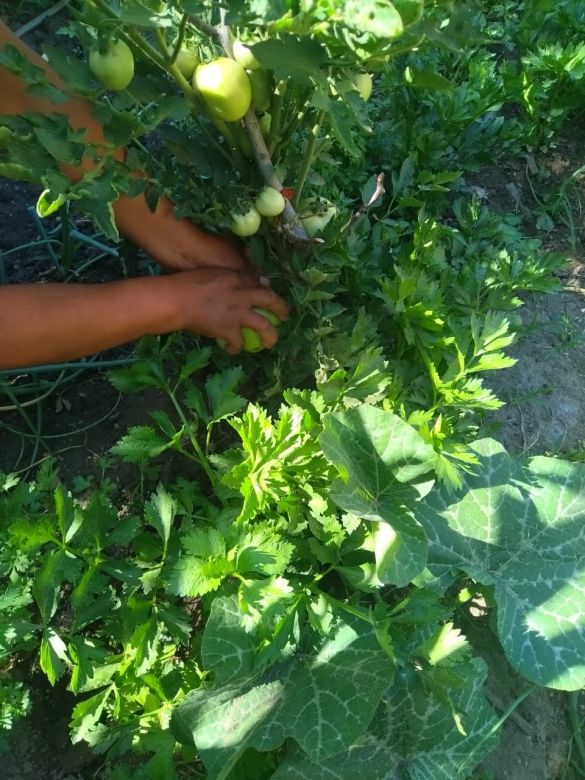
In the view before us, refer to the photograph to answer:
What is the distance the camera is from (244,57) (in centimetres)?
99

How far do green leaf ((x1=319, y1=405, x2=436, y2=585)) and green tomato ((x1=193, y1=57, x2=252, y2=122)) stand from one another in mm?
560

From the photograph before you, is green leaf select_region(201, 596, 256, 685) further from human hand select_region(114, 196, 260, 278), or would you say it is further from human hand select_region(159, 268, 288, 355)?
human hand select_region(114, 196, 260, 278)

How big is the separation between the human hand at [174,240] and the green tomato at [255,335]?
0.10 m

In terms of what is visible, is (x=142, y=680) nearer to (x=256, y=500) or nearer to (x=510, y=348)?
(x=256, y=500)

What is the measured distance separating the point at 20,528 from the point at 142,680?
39cm

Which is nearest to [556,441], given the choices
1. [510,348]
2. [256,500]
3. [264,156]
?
[510,348]

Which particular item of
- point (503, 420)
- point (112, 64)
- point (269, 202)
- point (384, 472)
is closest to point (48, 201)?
point (112, 64)

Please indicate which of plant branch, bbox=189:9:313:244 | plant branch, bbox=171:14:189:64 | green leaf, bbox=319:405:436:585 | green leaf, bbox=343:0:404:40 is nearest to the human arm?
plant branch, bbox=189:9:313:244

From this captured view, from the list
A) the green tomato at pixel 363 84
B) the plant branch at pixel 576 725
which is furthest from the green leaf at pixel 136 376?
the plant branch at pixel 576 725

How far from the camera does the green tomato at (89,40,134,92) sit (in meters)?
0.91

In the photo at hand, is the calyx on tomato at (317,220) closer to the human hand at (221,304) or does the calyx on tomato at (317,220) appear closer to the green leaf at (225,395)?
the human hand at (221,304)

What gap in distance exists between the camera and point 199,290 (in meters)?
1.41

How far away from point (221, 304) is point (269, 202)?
27 cm

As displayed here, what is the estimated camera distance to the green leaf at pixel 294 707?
1172 millimetres
